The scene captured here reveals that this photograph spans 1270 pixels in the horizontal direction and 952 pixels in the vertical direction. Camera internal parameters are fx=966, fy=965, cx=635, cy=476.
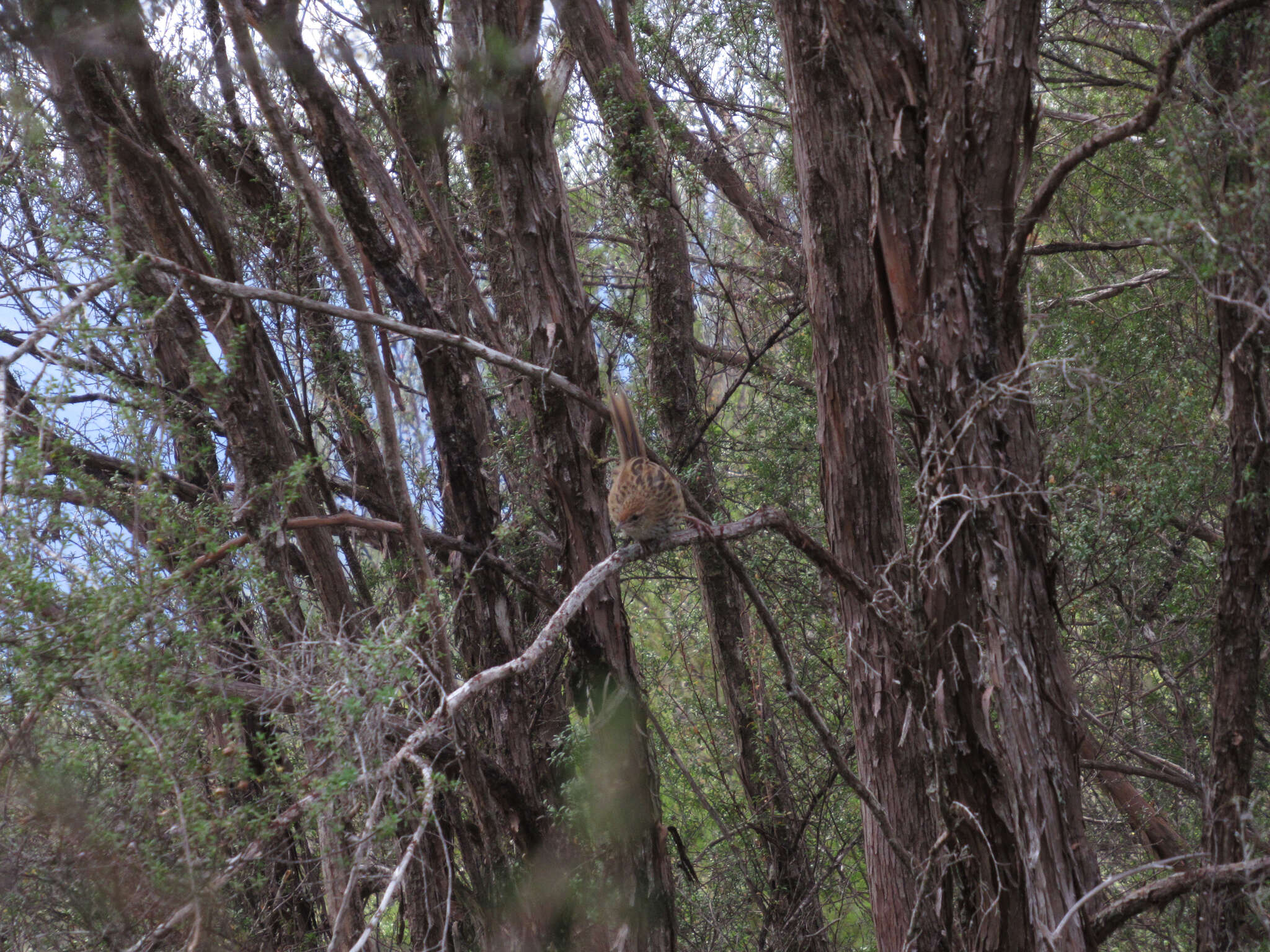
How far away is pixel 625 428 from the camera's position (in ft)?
15.3

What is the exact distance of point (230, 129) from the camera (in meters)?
6.70

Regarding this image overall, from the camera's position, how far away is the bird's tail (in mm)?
4641

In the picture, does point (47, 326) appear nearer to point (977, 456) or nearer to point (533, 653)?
point (533, 653)

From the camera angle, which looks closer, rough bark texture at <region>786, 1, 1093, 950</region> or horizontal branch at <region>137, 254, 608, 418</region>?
rough bark texture at <region>786, 1, 1093, 950</region>

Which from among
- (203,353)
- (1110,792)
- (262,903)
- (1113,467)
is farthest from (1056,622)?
(262,903)

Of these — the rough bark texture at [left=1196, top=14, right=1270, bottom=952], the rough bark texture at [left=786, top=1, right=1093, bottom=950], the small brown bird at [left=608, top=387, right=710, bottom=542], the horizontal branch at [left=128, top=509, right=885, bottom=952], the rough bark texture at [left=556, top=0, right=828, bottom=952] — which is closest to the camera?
the horizontal branch at [left=128, top=509, right=885, bottom=952]

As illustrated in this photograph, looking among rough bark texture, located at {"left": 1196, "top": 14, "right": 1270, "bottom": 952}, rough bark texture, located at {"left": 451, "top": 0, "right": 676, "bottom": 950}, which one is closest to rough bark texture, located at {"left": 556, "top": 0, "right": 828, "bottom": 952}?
rough bark texture, located at {"left": 451, "top": 0, "right": 676, "bottom": 950}

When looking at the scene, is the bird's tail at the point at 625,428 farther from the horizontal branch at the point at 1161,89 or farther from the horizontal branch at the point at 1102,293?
the horizontal branch at the point at 1102,293

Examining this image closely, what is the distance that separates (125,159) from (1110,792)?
6.62 metres

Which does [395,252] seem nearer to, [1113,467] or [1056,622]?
[1056,622]

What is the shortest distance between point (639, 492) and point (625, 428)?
0.44 meters

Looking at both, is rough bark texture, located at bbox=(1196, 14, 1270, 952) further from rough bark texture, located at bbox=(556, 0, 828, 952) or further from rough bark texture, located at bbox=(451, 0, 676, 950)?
rough bark texture, located at bbox=(556, 0, 828, 952)

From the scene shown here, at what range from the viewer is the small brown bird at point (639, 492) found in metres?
4.34

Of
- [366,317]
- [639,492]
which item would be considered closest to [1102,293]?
[639,492]
